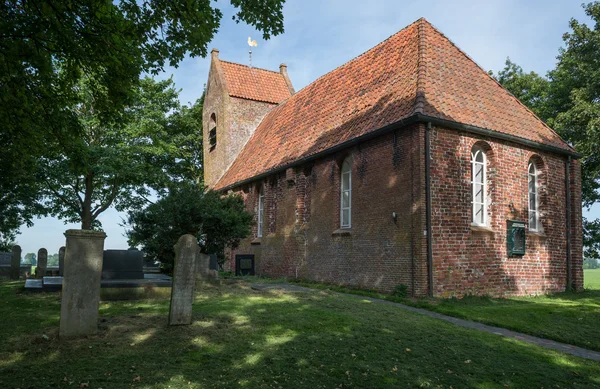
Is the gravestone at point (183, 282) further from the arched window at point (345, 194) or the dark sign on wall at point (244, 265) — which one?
the dark sign on wall at point (244, 265)

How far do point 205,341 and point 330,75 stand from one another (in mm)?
17398

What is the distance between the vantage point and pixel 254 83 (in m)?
31.1

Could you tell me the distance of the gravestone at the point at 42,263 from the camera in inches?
714

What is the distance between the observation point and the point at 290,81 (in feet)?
107

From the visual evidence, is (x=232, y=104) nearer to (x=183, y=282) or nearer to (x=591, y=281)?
(x=183, y=282)

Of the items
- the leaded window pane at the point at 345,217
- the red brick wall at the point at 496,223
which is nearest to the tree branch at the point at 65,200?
the leaded window pane at the point at 345,217

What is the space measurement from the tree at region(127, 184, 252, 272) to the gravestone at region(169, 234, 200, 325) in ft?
24.0

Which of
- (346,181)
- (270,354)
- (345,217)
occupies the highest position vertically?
(346,181)

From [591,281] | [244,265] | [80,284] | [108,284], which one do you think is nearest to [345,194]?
[244,265]

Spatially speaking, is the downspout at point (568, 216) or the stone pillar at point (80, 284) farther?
the downspout at point (568, 216)

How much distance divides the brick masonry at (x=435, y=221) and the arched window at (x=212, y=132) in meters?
14.4

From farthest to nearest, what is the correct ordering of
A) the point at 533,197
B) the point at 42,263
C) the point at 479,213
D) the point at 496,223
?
the point at 42,263 < the point at 533,197 < the point at 479,213 < the point at 496,223

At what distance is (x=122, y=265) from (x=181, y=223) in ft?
10.7

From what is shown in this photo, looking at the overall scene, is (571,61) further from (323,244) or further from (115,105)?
(115,105)
